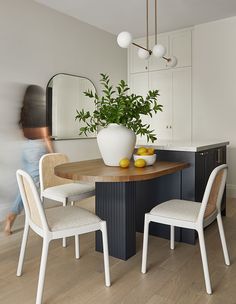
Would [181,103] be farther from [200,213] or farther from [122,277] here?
[122,277]

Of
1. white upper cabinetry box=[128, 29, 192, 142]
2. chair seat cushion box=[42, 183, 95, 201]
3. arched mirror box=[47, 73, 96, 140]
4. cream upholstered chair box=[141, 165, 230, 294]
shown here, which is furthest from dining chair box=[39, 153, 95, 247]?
white upper cabinetry box=[128, 29, 192, 142]

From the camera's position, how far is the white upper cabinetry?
4543 mm

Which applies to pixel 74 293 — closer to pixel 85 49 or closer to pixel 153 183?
pixel 153 183

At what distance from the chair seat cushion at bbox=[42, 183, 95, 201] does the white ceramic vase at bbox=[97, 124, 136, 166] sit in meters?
0.48

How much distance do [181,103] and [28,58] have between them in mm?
2439

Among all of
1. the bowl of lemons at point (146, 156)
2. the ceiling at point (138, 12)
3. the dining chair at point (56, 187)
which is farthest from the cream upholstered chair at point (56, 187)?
the ceiling at point (138, 12)

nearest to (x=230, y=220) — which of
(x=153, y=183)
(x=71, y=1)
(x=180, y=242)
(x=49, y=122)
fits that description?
(x=180, y=242)

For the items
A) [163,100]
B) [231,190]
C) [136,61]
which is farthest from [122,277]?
[136,61]

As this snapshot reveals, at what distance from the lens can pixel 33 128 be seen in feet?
11.4

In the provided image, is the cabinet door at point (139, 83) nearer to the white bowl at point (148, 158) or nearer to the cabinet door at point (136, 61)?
the cabinet door at point (136, 61)

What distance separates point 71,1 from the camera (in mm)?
3492

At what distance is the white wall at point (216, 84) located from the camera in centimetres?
412

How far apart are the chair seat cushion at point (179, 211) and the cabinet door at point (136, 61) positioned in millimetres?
3393

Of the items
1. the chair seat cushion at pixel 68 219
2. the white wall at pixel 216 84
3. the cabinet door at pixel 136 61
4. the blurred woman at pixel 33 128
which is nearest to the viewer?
the chair seat cushion at pixel 68 219
